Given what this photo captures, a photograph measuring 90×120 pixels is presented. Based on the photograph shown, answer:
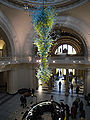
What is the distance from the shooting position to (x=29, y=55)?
44.8 feet

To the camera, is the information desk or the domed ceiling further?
the domed ceiling

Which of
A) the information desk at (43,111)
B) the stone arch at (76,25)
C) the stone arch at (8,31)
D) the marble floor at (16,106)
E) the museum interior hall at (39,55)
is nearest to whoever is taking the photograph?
the information desk at (43,111)

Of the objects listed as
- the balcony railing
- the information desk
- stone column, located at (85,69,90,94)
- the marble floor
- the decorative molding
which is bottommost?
the marble floor

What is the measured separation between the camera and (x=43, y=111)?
823 centimetres

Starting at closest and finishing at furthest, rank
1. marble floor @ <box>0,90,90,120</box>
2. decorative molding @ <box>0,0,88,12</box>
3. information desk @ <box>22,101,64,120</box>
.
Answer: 1. information desk @ <box>22,101,64,120</box>
2. marble floor @ <box>0,90,90,120</box>
3. decorative molding @ <box>0,0,88,12</box>

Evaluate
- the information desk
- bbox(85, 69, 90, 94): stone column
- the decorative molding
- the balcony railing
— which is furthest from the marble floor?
the decorative molding

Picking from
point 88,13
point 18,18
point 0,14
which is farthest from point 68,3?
point 0,14

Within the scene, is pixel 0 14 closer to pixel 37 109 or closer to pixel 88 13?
pixel 88 13

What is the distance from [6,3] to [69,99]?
9981 millimetres

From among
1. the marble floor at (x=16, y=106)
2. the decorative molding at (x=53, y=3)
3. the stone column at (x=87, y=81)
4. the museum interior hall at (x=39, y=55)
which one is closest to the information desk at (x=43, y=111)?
the museum interior hall at (x=39, y=55)

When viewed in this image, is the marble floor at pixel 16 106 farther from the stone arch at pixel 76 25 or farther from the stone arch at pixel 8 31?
the stone arch at pixel 76 25

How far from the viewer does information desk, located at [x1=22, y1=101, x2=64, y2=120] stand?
21.5 ft

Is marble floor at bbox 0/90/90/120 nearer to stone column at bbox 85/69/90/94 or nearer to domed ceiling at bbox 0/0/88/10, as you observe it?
stone column at bbox 85/69/90/94

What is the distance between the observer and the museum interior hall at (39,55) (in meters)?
8.60
